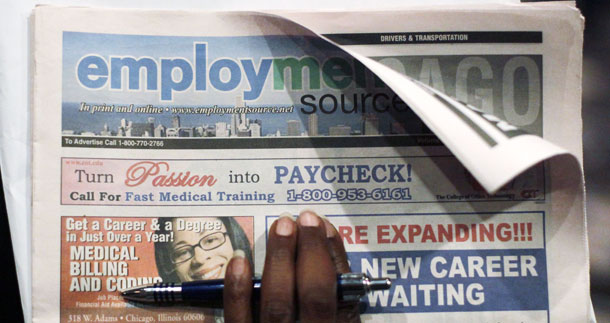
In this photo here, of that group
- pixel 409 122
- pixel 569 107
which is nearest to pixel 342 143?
pixel 409 122

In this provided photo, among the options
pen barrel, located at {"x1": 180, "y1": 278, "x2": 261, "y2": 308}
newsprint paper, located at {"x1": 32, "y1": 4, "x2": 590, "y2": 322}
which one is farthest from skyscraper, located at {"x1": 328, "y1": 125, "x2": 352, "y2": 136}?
pen barrel, located at {"x1": 180, "y1": 278, "x2": 261, "y2": 308}

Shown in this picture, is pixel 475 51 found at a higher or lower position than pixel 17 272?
higher

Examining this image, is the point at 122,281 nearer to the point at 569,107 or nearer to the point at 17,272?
the point at 17,272

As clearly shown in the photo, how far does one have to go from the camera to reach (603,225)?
0.35 metres

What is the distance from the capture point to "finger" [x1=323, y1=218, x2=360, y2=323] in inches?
12.2

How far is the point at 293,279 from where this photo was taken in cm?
29

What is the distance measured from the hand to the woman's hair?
2cm

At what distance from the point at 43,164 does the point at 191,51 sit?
118 mm

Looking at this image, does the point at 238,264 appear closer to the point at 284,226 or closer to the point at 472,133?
the point at 284,226

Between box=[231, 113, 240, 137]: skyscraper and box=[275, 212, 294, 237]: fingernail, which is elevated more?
box=[231, 113, 240, 137]: skyscraper

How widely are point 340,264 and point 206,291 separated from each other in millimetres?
84

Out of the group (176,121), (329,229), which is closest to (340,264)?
(329,229)

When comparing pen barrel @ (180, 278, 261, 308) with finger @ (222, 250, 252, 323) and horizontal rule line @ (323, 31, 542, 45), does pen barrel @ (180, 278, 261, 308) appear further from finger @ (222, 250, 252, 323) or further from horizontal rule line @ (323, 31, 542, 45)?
horizontal rule line @ (323, 31, 542, 45)

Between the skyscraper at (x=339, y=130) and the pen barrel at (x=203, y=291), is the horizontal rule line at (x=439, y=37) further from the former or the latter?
the pen barrel at (x=203, y=291)
